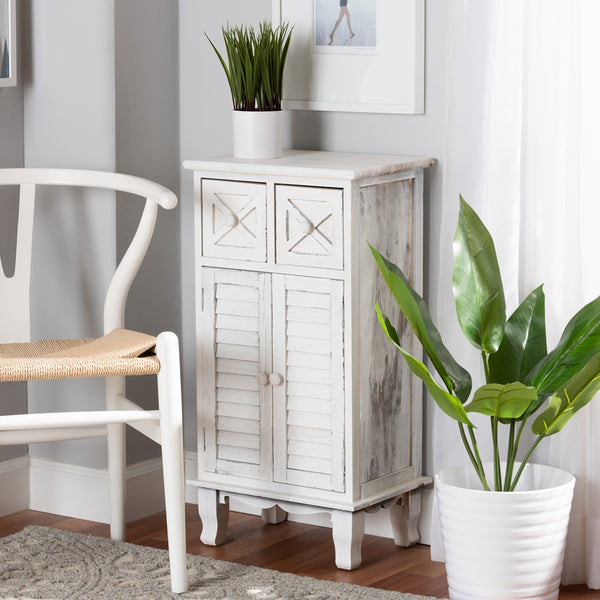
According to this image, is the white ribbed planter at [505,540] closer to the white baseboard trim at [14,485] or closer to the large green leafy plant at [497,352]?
the large green leafy plant at [497,352]

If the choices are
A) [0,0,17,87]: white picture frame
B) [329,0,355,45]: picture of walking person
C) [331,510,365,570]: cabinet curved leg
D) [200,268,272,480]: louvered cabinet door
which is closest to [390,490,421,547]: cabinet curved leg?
[331,510,365,570]: cabinet curved leg

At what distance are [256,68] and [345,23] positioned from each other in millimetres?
254

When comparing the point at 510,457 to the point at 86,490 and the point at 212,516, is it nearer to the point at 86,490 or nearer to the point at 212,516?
the point at 212,516

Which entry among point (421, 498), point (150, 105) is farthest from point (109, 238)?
point (421, 498)

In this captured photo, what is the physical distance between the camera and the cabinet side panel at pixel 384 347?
276 cm

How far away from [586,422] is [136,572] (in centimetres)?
100

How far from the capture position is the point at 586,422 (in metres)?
2.68

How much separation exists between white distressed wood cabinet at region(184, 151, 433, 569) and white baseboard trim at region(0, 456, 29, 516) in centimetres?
57

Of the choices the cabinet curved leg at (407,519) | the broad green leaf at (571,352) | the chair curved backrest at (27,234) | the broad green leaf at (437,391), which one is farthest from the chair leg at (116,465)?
the broad green leaf at (571,352)

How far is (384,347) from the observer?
284 centimetres

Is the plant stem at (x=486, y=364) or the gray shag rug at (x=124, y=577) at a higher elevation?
the plant stem at (x=486, y=364)

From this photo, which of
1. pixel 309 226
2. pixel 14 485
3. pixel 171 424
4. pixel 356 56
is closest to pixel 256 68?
pixel 356 56

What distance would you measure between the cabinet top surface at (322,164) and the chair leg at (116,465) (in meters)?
0.54

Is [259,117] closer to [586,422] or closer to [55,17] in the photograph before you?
[55,17]
